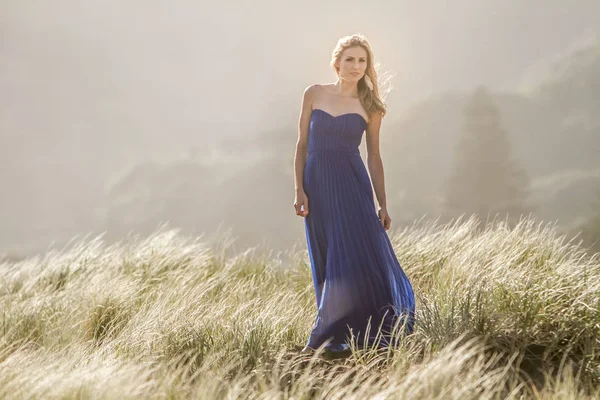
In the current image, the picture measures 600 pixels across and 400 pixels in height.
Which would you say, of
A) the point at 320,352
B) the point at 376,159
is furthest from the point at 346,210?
the point at 320,352

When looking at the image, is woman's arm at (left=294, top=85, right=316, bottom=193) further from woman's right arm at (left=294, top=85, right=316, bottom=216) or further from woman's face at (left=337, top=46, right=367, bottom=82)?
woman's face at (left=337, top=46, right=367, bottom=82)

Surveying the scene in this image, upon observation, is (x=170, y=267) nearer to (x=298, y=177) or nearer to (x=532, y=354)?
(x=298, y=177)

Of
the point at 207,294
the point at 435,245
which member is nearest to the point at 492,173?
the point at 435,245

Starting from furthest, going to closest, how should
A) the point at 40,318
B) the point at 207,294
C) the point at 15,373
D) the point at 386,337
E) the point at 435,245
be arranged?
the point at 435,245 → the point at 207,294 → the point at 40,318 → the point at 386,337 → the point at 15,373

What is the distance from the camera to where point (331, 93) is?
190 inches

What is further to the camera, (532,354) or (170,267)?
(170,267)

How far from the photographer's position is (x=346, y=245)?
4.66m

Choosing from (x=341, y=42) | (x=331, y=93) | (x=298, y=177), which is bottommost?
(x=298, y=177)

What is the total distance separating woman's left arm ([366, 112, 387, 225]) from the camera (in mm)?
4926

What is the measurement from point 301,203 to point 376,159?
2.41ft

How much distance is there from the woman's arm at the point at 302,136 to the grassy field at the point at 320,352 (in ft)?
3.19

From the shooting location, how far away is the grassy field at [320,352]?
3.34 metres

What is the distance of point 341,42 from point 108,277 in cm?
348

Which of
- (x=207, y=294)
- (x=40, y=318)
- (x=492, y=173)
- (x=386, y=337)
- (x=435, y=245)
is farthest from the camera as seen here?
(x=492, y=173)
